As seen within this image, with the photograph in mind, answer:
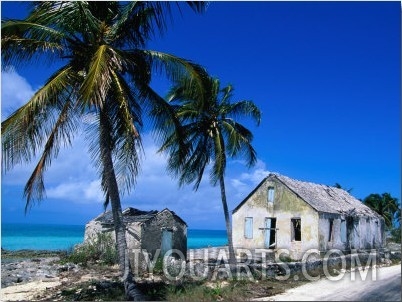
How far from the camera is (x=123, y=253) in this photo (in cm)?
1132

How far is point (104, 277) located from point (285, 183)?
480 inches

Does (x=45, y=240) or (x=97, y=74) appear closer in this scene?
(x=97, y=74)

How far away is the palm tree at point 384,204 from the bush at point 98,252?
33.2 metres

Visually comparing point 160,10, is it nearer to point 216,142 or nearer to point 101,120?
point 101,120

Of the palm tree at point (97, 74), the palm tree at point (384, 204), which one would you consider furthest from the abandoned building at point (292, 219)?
the palm tree at point (384, 204)

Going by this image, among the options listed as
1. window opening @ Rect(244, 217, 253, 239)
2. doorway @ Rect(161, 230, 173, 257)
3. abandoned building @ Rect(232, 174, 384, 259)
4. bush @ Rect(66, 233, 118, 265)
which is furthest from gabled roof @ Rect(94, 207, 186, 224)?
abandoned building @ Rect(232, 174, 384, 259)

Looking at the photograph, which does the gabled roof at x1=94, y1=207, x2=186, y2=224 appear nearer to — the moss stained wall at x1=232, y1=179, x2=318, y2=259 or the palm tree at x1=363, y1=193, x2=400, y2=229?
the moss stained wall at x1=232, y1=179, x2=318, y2=259

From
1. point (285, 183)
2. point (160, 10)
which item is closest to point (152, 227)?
point (285, 183)

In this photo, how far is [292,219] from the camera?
2445 centimetres

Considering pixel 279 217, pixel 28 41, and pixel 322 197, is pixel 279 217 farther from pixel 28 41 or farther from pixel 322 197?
pixel 28 41

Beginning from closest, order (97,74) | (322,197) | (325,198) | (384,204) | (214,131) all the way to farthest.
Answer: (97,74) → (214,131) → (322,197) → (325,198) → (384,204)

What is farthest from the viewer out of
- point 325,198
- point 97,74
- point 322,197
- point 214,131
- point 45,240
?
point 45,240

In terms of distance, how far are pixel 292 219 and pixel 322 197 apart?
3.33 metres

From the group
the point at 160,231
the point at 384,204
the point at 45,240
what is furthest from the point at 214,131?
the point at 45,240
